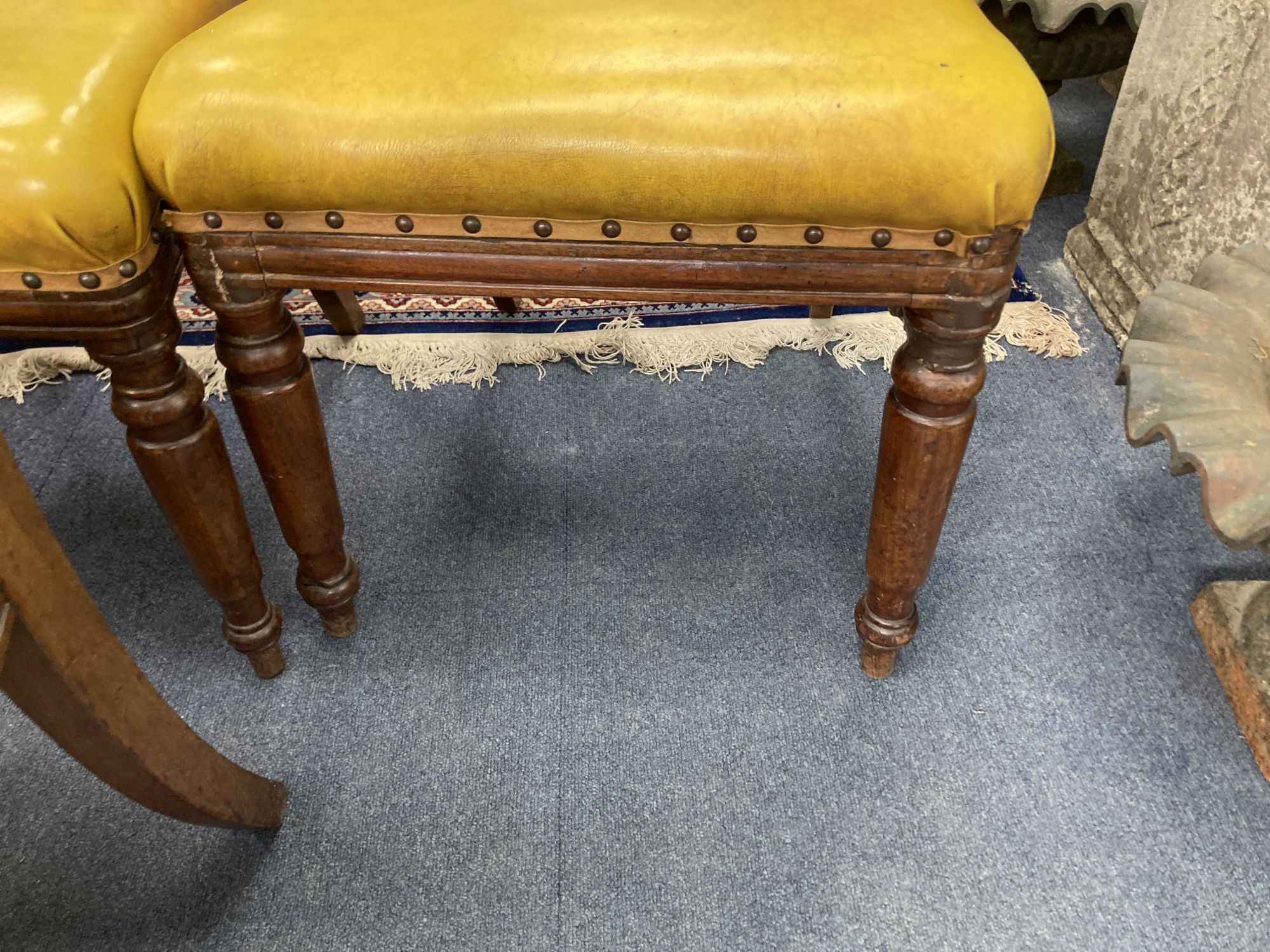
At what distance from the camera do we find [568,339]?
49.7 inches

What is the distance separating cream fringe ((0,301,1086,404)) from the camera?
122cm

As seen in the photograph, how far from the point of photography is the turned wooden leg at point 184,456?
0.67 m

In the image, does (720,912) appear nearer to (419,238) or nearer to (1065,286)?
(419,238)

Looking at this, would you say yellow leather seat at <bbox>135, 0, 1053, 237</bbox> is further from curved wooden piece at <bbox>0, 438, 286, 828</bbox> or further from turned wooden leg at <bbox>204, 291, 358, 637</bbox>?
curved wooden piece at <bbox>0, 438, 286, 828</bbox>

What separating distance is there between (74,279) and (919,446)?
560mm

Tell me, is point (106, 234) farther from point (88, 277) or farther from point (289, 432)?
point (289, 432)

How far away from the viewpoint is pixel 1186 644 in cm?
89

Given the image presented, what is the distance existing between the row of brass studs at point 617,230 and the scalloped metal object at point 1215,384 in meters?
0.19

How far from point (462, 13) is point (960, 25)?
1.06 feet

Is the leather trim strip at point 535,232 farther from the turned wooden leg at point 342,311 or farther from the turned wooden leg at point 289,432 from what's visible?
the turned wooden leg at point 342,311

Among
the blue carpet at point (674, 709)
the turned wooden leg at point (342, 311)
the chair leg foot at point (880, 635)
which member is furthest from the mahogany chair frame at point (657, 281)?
the turned wooden leg at point (342, 311)

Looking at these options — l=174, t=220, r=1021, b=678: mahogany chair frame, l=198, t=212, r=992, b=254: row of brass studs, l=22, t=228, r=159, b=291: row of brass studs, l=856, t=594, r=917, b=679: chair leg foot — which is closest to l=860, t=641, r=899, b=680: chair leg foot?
l=856, t=594, r=917, b=679: chair leg foot

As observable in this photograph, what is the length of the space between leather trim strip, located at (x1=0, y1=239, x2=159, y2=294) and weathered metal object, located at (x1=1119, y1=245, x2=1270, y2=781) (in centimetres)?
68

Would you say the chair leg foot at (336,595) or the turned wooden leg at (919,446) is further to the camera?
the chair leg foot at (336,595)
